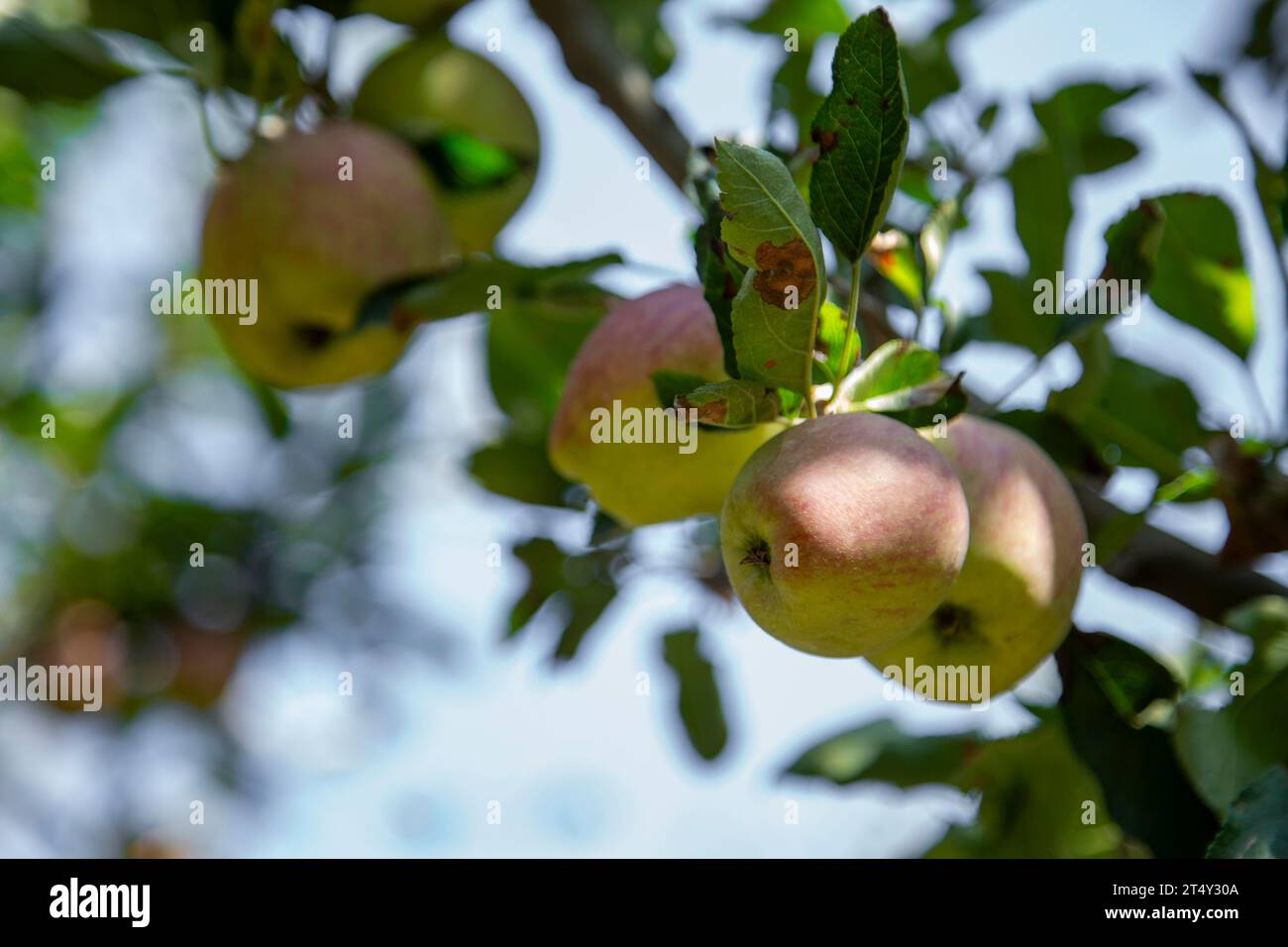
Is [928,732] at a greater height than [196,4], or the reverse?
[196,4]

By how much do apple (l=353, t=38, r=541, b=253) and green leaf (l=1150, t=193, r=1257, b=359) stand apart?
875 mm

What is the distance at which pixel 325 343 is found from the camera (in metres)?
1.76

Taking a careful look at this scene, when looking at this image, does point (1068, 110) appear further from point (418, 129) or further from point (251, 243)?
point (251, 243)

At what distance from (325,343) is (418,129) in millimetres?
320

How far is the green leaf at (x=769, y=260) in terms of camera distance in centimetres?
94

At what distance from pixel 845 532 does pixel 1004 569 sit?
0.28m

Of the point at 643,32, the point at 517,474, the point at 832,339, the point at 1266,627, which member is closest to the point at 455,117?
the point at 643,32

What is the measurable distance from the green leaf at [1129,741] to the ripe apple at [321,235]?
89cm

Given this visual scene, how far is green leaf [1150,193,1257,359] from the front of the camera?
5.28 feet

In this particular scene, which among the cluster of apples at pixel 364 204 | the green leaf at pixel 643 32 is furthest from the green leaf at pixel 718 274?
the green leaf at pixel 643 32

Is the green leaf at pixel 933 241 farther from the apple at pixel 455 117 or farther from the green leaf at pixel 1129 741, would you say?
the apple at pixel 455 117

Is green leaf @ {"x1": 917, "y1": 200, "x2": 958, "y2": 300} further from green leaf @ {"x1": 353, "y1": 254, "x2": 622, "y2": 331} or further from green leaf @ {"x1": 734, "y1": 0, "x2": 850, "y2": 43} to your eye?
green leaf @ {"x1": 734, "y1": 0, "x2": 850, "y2": 43}
